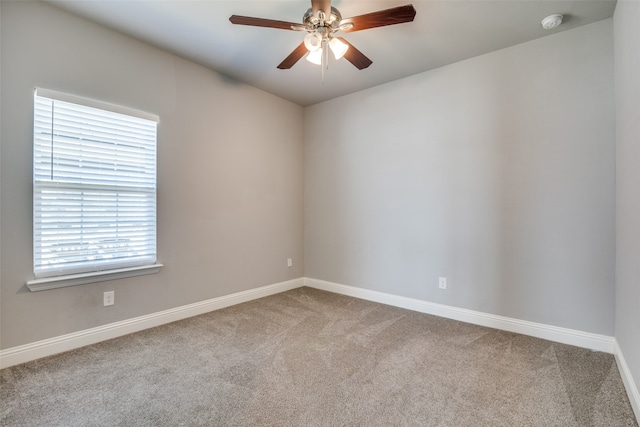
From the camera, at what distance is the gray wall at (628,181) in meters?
1.69

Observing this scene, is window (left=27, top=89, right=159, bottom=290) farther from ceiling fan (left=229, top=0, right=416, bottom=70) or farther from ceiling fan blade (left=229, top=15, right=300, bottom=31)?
ceiling fan (left=229, top=0, right=416, bottom=70)

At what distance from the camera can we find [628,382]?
1773 mm

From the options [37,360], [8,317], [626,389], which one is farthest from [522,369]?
[8,317]

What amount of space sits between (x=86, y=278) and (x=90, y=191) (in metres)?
0.70

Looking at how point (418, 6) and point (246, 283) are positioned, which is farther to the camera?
point (246, 283)

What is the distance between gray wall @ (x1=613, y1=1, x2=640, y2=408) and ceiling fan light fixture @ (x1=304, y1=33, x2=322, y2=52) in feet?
6.03

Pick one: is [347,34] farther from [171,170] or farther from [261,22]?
[171,170]

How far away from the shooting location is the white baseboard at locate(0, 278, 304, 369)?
2098mm

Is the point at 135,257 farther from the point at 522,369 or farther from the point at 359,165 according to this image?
the point at 522,369

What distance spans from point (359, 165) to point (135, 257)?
263 cm

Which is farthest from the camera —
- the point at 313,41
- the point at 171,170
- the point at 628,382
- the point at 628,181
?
the point at 171,170

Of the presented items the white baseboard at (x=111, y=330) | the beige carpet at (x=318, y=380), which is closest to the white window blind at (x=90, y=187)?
the white baseboard at (x=111, y=330)

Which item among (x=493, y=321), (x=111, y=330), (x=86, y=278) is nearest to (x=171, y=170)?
(x=86, y=278)

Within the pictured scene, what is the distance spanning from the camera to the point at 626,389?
70.8 inches
